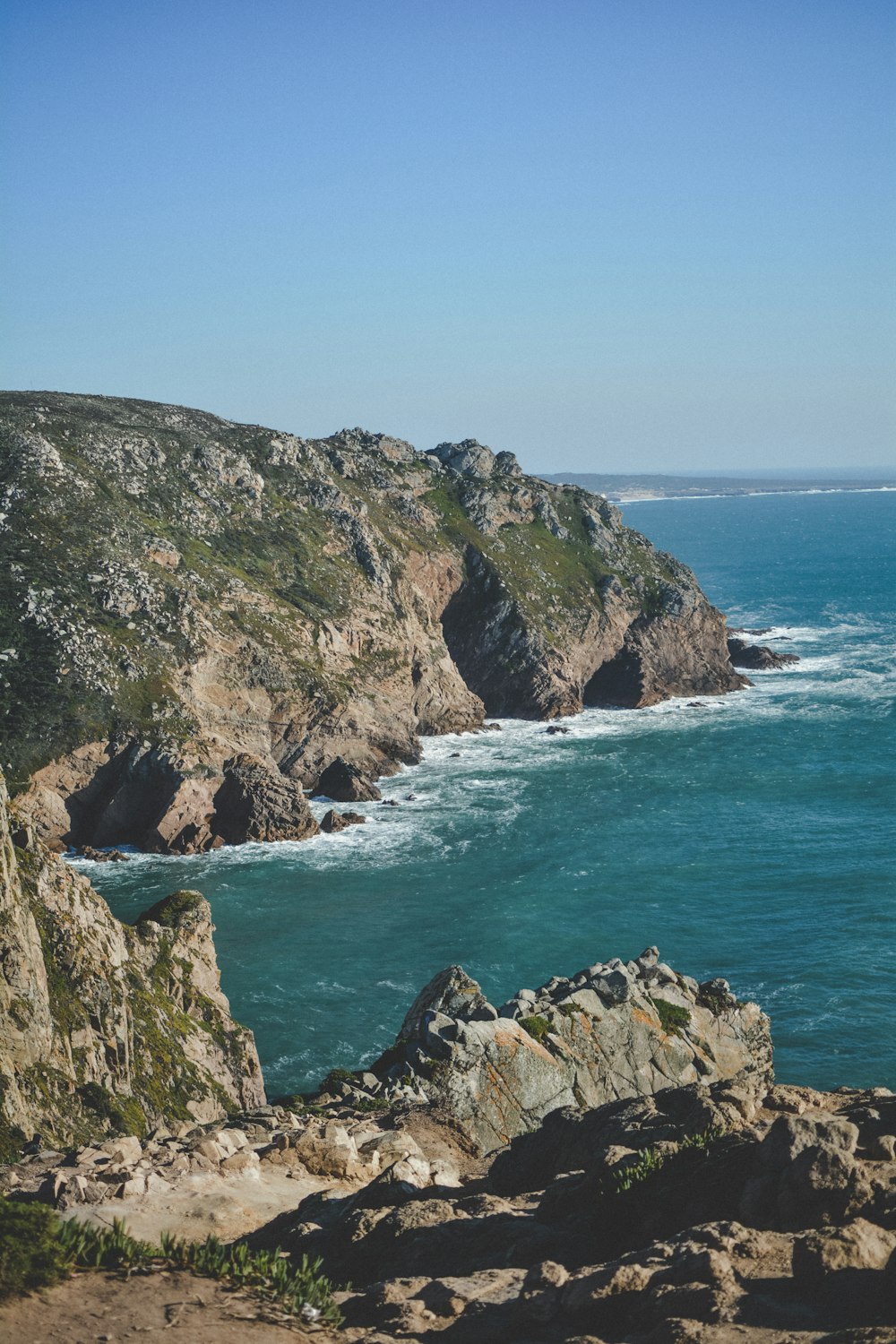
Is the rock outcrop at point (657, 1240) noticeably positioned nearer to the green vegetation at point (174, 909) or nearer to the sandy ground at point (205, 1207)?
the sandy ground at point (205, 1207)

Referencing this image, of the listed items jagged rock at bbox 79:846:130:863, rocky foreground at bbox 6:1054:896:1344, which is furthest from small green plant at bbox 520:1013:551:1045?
jagged rock at bbox 79:846:130:863

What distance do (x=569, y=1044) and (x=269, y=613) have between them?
2970 inches

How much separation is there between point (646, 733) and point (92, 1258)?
340 feet

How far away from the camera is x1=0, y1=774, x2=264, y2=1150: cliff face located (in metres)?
34.8

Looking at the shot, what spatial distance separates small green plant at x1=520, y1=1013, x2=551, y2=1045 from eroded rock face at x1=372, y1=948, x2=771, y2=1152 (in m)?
0.04

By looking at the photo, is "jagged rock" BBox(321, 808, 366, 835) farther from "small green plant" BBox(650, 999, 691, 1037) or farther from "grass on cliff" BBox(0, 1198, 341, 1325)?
"grass on cliff" BBox(0, 1198, 341, 1325)

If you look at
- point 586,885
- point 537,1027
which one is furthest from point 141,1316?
point 586,885

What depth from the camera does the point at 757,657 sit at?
485 ft

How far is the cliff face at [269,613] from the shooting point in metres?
88.2

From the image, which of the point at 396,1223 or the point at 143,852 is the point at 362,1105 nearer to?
the point at 396,1223

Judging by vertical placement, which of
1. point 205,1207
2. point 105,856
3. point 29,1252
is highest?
point 29,1252

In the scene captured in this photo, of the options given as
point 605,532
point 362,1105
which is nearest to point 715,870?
point 362,1105

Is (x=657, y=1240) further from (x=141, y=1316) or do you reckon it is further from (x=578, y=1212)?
(x=141, y=1316)

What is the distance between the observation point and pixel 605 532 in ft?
506
